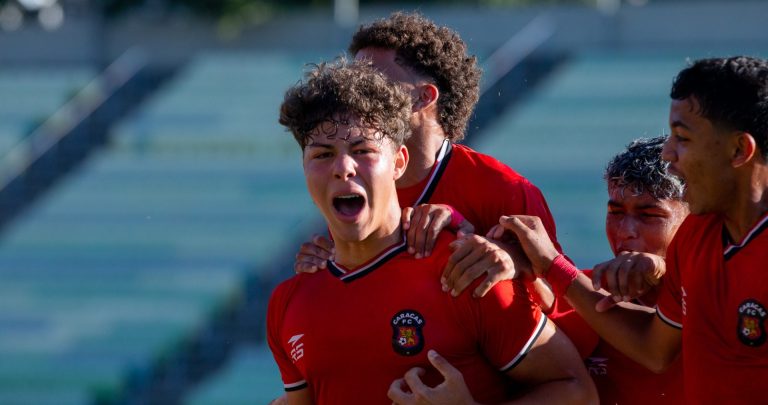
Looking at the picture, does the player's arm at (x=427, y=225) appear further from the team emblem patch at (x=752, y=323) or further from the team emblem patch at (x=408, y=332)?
the team emblem patch at (x=752, y=323)

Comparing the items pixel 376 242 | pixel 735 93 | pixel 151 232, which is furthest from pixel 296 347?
pixel 151 232

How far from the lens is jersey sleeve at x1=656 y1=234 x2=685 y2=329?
3096 mm

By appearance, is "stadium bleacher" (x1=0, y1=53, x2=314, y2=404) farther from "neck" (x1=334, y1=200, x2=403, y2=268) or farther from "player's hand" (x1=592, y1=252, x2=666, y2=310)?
"player's hand" (x1=592, y1=252, x2=666, y2=310)

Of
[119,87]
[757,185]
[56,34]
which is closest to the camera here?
[757,185]

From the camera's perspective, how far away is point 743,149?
→ 9.22 feet

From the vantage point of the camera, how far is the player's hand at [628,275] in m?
3.14

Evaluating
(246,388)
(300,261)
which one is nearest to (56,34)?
(246,388)

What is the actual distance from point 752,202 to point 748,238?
0.09 meters

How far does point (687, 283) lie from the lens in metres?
2.99

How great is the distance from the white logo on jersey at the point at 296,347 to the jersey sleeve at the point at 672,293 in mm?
985

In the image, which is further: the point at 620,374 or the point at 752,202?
the point at 620,374

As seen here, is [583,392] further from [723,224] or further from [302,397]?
[302,397]

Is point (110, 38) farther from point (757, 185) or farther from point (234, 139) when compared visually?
point (757, 185)

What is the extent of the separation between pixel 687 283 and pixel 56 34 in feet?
45.7
